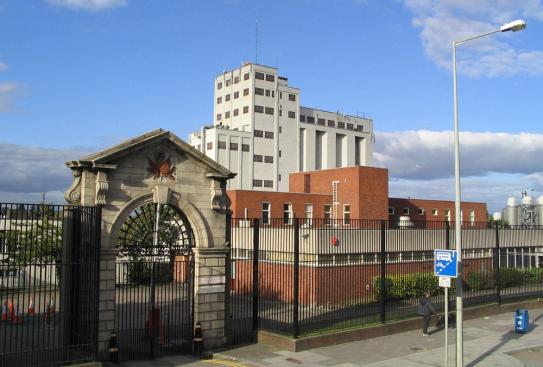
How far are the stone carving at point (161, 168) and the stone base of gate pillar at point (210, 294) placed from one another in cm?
246

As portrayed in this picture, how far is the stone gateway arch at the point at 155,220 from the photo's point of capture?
14727 millimetres

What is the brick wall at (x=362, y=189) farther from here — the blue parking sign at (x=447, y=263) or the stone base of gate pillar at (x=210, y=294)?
the blue parking sign at (x=447, y=263)

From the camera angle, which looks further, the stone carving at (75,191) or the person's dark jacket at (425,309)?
the person's dark jacket at (425,309)

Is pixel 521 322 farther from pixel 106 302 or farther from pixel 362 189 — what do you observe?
pixel 362 189

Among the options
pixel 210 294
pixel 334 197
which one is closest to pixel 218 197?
pixel 210 294

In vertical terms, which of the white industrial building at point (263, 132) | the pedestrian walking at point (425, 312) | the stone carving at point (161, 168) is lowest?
the pedestrian walking at point (425, 312)

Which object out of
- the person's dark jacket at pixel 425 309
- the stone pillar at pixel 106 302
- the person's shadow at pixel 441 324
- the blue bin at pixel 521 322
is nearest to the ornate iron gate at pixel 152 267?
the stone pillar at pixel 106 302

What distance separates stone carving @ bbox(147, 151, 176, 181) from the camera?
623 inches

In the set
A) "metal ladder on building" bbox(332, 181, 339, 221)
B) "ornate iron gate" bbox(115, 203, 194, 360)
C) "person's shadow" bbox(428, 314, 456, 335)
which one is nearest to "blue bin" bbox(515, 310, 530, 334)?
"person's shadow" bbox(428, 314, 456, 335)

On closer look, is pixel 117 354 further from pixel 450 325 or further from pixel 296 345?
pixel 450 325

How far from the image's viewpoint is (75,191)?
14.7m

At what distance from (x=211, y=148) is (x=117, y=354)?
63.2 metres

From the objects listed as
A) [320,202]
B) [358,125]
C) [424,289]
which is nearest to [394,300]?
[424,289]

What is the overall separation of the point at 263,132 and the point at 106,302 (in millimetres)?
66427
